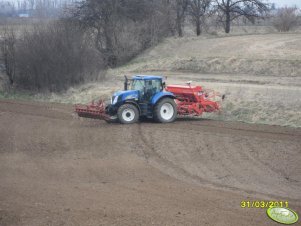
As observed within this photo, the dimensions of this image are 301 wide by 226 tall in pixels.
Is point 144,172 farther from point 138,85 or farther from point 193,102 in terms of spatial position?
point 193,102

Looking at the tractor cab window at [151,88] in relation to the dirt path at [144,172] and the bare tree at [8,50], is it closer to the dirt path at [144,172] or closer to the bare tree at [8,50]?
the dirt path at [144,172]

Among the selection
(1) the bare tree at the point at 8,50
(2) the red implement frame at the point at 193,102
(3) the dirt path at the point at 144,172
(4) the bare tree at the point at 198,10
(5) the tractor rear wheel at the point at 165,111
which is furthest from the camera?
(4) the bare tree at the point at 198,10

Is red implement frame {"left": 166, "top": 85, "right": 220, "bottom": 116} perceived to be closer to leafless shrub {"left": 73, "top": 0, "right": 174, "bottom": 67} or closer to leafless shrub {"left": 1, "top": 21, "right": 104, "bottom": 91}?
leafless shrub {"left": 1, "top": 21, "right": 104, "bottom": 91}

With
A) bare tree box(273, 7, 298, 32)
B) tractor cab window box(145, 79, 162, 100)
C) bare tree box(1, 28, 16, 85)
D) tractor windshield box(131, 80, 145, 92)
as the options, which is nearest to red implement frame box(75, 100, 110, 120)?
tractor windshield box(131, 80, 145, 92)

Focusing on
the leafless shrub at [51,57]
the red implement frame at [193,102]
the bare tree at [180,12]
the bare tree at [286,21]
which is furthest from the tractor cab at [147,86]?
the bare tree at [286,21]

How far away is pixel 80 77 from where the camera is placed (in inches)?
1296

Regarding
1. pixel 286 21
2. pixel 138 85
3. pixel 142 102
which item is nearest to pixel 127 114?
pixel 142 102

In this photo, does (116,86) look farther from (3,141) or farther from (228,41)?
(228,41)

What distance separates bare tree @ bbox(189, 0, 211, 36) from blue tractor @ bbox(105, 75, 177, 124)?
120 feet

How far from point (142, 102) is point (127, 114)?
0.73 metres

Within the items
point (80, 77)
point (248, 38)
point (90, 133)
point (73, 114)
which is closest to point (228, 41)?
point (248, 38)

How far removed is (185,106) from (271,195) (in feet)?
30.5

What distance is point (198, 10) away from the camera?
54688 millimetres

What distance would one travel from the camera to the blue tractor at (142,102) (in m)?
19.0
